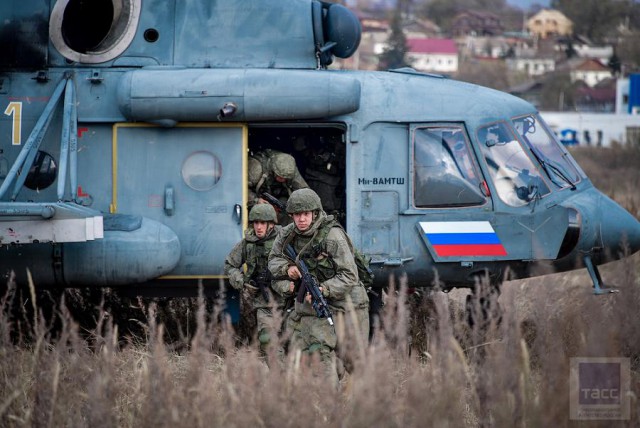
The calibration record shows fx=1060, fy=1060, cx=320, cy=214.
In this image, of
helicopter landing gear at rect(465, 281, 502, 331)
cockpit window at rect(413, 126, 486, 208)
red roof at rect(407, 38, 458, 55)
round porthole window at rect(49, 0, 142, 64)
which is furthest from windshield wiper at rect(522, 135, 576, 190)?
red roof at rect(407, 38, 458, 55)

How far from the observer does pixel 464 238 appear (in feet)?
28.3

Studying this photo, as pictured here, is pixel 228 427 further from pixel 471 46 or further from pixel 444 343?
pixel 471 46

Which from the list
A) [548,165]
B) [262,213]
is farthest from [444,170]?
[262,213]

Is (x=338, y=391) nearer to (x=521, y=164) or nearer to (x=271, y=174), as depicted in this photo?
(x=271, y=174)

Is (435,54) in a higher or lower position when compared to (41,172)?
higher

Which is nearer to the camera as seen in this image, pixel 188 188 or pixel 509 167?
pixel 188 188

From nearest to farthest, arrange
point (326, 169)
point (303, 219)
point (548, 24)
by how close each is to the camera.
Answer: point (303, 219)
point (326, 169)
point (548, 24)

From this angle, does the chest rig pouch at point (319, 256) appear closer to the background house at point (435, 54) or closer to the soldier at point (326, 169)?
the soldier at point (326, 169)

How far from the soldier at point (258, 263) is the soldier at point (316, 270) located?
0.46 meters

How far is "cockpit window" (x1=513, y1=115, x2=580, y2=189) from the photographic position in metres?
8.93

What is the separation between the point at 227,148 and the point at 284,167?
51cm

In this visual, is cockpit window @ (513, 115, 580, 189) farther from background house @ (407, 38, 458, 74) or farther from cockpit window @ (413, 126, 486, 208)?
background house @ (407, 38, 458, 74)

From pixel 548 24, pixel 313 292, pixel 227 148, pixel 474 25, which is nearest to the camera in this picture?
pixel 313 292

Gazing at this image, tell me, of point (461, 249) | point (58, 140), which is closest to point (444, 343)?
point (461, 249)
